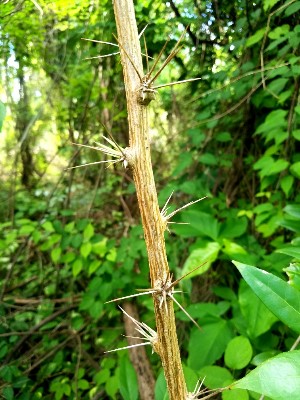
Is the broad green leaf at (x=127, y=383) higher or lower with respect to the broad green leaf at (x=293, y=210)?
lower

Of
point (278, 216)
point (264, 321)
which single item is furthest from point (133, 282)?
point (264, 321)

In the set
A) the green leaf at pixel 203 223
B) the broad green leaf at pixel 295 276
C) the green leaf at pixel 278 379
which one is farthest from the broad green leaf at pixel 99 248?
the green leaf at pixel 278 379

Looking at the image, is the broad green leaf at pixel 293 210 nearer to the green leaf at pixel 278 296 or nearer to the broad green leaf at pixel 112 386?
the green leaf at pixel 278 296

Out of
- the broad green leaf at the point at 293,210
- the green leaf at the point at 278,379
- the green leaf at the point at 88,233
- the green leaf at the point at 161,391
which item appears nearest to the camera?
the green leaf at the point at 278,379

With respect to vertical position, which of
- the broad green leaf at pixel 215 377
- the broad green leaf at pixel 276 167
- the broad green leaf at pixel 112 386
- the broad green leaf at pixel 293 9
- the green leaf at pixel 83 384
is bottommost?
the green leaf at pixel 83 384

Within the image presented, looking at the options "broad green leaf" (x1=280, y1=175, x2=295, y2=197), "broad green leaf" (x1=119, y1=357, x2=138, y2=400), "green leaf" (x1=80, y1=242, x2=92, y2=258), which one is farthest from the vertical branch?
"green leaf" (x1=80, y1=242, x2=92, y2=258)

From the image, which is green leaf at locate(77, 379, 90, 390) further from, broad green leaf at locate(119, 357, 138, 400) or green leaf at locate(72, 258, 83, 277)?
broad green leaf at locate(119, 357, 138, 400)

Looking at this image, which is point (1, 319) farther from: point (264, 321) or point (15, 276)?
point (15, 276)
